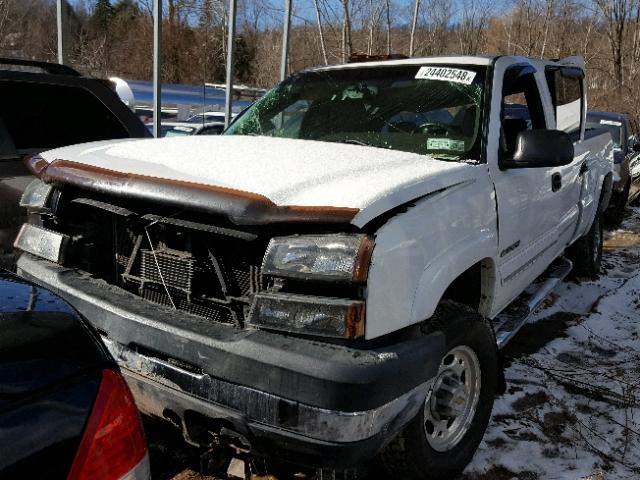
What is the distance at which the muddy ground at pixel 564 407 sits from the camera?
9.32 feet

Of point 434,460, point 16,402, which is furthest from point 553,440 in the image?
point 16,402

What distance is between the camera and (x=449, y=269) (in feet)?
7.81

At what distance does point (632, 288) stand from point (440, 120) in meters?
3.60

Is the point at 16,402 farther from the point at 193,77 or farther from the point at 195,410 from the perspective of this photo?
the point at 193,77

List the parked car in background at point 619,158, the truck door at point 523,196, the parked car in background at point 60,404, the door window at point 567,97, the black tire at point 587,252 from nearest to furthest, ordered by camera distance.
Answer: the parked car in background at point 60,404 < the truck door at point 523,196 < the door window at point 567,97 < the black tire at point 587,252 < the parked car in background at point 619,158

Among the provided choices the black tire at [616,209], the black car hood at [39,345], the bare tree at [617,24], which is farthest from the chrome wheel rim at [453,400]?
the bare tree at [617,24]

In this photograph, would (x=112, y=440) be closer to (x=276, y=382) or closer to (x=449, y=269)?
(x=276, y=382)

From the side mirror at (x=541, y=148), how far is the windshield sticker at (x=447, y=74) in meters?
0.51

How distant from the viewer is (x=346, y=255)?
6.61 ft

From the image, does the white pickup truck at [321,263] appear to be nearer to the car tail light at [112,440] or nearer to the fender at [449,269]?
the fender at [449,269]

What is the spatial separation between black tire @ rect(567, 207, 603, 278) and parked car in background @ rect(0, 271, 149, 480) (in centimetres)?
530

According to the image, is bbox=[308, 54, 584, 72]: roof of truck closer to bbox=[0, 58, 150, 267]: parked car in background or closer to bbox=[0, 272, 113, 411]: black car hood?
bbox=[0, 58, 150, 267]: parked car in background

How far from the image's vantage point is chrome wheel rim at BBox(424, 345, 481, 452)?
2594 millimetres

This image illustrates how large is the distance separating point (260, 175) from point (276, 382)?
0.80m
